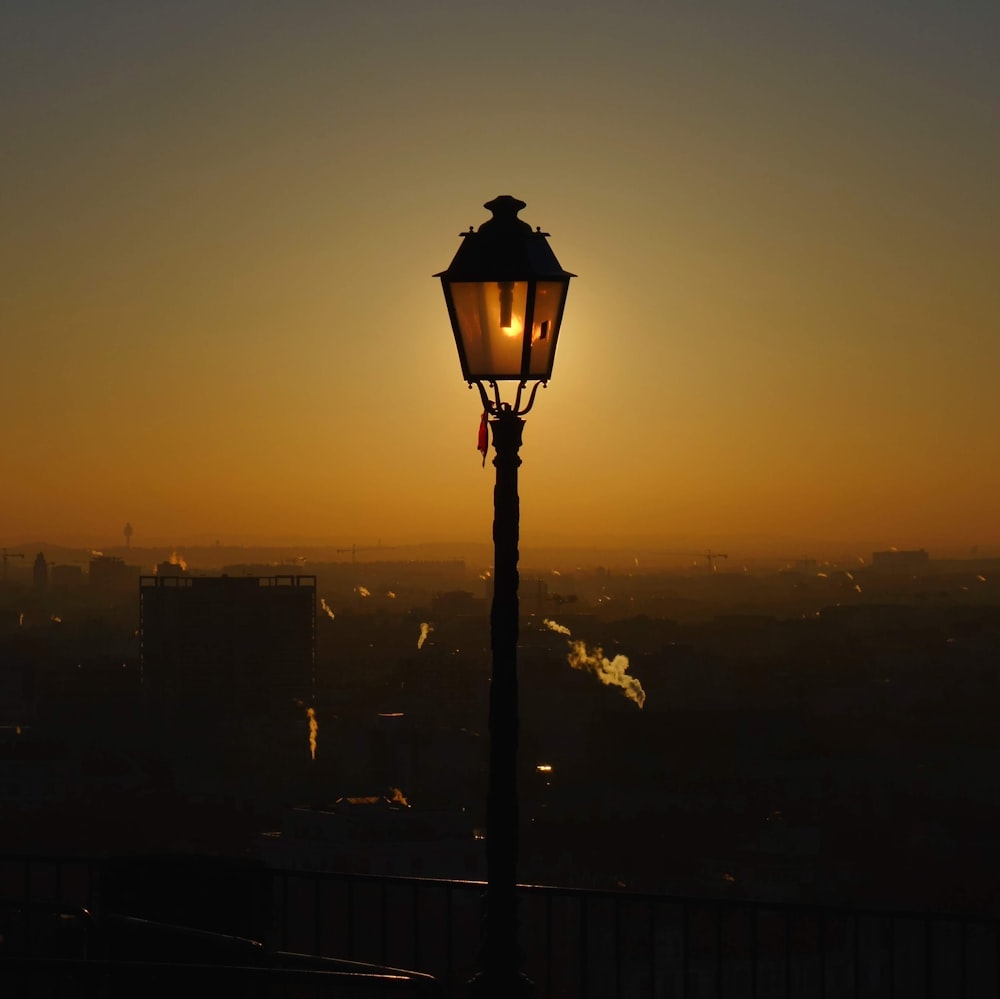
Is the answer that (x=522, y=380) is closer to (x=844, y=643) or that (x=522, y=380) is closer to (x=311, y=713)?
(x=311, y=713)

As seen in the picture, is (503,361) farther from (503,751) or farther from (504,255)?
(503,751)

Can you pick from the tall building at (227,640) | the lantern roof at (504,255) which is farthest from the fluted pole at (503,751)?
the tall building at (227,640)

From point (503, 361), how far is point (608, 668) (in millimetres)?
90826

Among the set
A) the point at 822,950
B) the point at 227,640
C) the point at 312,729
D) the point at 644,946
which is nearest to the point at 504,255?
the point at 822,950

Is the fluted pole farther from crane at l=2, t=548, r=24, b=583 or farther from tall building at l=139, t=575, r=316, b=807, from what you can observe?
crane at l=2, t=548, r=24, b=583

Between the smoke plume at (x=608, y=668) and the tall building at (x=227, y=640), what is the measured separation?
53.4 feet

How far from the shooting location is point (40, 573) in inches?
5605

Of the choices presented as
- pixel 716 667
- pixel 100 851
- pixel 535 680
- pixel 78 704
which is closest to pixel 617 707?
pixel 535 680

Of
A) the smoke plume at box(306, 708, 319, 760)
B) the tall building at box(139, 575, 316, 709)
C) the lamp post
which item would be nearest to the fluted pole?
the lamp post

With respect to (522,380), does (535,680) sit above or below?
below

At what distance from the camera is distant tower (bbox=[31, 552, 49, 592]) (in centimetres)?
14188

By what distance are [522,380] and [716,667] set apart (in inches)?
3654

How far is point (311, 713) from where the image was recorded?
273 feet

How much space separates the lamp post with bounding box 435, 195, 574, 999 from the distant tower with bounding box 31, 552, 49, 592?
13943 centimetres
